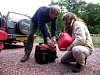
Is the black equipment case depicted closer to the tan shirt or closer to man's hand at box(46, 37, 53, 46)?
man's hand at box(46, 37, 53, 46)

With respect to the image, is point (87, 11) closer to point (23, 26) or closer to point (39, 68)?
point (23, 26)

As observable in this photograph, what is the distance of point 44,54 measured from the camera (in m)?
6.53

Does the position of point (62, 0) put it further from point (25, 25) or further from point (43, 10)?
point (43, 10)

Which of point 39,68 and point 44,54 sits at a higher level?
point 44,54

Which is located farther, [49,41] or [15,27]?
[15,27]

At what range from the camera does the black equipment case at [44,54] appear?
21.3ft

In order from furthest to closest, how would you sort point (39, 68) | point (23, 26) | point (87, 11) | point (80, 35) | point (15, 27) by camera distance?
point (87, 11), point (15, 27), point (23, 26), point (39, 68), point (80, 35)

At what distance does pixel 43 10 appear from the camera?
6.48 meters

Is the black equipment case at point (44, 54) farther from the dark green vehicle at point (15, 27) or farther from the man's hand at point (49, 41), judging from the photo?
the dark green vehicle at point (15, 27)

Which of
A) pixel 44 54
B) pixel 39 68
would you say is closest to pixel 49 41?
pixel 44 54

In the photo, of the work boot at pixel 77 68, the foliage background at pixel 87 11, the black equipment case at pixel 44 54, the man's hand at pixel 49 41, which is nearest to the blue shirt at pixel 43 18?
the man's hand at pixel 49 41

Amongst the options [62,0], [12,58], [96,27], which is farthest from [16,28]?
[62,0]

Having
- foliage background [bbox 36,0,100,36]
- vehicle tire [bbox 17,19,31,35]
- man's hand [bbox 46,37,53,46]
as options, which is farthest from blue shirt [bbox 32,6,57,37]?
foliage background [bbox 36,0,100,36]

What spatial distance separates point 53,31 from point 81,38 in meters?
1.37
